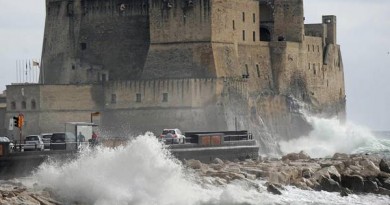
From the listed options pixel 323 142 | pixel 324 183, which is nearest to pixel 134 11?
pixel 323 142

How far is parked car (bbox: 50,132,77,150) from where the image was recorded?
52688 millimetres

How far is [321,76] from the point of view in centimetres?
8950

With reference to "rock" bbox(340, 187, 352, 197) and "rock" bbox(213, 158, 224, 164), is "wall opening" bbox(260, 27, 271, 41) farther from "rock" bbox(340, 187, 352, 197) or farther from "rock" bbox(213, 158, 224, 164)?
"rock" bbox(340, 187, 352, 197)

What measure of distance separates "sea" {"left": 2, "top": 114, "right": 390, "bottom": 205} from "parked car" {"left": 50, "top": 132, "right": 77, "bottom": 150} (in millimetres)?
3269

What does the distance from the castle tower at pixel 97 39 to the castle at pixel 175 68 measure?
0.06 meters

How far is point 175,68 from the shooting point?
7750cm

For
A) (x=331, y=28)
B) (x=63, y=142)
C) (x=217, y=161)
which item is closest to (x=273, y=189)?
(x=217, y=161)

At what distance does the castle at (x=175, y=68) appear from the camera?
7556cm

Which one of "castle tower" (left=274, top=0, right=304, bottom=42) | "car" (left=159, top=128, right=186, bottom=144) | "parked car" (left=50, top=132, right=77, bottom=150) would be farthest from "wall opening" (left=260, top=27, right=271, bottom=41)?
"parked car" (left=50, top=132, right=77, bottom=150)

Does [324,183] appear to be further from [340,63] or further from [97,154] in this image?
[340,63]

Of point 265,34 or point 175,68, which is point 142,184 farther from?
point 265,34

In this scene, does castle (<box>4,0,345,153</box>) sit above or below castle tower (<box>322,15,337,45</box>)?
below

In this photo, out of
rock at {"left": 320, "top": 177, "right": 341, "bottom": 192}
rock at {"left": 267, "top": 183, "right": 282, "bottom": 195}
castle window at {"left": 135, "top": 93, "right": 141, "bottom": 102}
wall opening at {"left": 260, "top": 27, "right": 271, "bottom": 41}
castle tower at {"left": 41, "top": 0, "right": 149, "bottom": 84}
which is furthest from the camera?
wall opening at {"left": 260, "top": 27, "right": 271, "bottom": 41}

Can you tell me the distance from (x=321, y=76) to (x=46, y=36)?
18.6 metres
